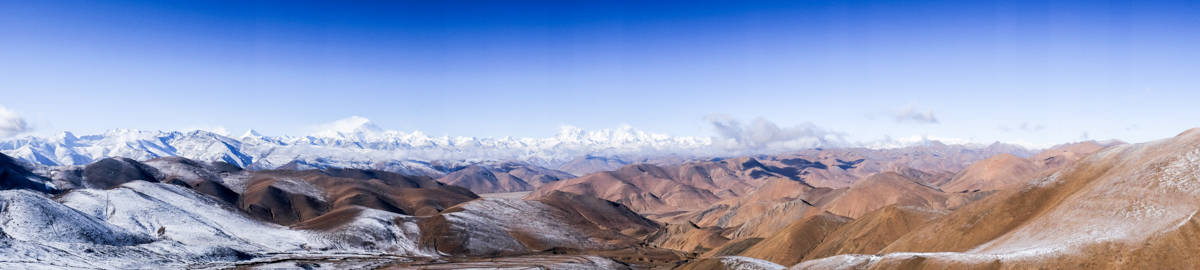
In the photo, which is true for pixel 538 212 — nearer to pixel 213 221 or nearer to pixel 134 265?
pixel 213 221

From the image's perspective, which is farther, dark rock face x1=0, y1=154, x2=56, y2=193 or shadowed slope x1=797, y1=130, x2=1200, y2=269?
dark rock face x1=0, y1=154, x2=56, y2=193

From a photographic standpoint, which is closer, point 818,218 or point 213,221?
point 818,218

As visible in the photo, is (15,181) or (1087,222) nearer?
(1087,222)

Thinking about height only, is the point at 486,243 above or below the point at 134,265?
below

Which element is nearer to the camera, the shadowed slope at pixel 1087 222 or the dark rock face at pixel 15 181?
the shadowed slope at pixel 1087 222

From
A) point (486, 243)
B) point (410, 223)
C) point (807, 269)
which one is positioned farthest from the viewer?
point (410, 223)

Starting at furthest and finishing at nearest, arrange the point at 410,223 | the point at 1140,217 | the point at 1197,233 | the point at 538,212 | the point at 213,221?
the point at 538,212 → the point at 410,223 → the point at 213,221 → the point at 1140,217 → the point at 1197,233

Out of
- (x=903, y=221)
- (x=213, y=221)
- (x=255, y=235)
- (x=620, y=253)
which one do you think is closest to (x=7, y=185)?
(x=213, y=221)

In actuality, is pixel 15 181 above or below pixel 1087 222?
below

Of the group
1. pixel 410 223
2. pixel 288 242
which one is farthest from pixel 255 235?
pixel 410 223

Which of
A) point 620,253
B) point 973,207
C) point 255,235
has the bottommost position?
point 620,253
